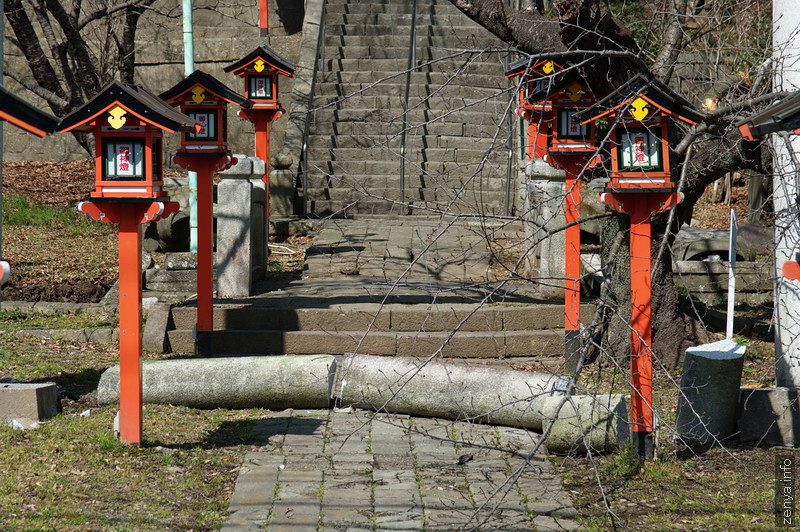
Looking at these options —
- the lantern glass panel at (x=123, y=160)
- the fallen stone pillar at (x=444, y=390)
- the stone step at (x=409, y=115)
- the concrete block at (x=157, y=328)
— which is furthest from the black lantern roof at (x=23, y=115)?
the stone step at (x=409, y=115)

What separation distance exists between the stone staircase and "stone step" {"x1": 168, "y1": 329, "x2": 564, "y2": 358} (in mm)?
4518

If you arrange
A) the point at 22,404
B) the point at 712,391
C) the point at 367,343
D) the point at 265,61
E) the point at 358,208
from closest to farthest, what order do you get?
the point at 712,391 < the point at 22,404 < the point at 367,343 < the point at 265,61 < the point at 358,208

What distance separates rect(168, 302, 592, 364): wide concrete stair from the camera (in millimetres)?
9258

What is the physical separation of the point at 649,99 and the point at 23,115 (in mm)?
3879

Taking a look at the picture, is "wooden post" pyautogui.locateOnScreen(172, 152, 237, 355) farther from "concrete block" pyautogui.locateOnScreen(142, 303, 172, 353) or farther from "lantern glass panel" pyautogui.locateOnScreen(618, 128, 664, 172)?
"lantern glass panel" pyautogui.locateOnScreen(618, 128, 664, 172)

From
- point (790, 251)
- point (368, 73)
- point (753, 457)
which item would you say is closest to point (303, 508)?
point (753, 457)

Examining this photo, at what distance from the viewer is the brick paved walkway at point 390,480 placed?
5543 millimetres

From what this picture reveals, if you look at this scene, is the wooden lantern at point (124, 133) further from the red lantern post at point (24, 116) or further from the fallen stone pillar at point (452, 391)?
the fallen stone pillar at point (452, 391)

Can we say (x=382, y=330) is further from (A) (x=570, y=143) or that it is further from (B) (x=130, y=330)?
(B) (x=130, y=330)

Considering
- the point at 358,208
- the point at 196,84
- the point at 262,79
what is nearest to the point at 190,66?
the point at 262,79

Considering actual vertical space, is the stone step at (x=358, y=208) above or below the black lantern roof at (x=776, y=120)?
below

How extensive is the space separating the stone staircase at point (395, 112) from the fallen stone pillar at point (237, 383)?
243 inches

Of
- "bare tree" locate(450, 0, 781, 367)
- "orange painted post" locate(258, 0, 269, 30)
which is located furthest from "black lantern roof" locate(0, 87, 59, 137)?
"orange painted post" locate(258, 0, 269, 30)

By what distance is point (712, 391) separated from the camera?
6.87 meters
